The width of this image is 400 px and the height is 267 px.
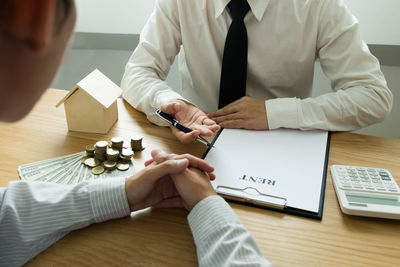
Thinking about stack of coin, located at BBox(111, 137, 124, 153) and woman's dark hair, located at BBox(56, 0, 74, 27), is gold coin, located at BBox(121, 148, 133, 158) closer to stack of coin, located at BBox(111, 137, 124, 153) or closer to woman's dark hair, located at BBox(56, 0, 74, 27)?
stack of coin, located at BBox(111, 137, 124, 153)

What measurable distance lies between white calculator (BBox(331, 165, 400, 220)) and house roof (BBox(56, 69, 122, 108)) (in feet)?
2.12

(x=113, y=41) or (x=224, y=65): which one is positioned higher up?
(x=224, y=65)

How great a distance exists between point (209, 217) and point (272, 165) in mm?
268

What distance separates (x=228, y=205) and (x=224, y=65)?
692 millimetres

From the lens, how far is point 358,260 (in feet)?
2.11

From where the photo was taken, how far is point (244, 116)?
1.06 meters

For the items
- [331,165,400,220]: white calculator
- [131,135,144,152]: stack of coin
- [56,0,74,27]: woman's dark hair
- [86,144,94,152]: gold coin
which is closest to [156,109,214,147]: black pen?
[131,135,144,152]: stack of coin

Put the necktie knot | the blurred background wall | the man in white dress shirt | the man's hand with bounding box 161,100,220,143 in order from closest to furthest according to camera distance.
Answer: the man in white dress shirt < the man's hand with bounding box 161,100,220,143 < the necktie knot < the blurred background wall

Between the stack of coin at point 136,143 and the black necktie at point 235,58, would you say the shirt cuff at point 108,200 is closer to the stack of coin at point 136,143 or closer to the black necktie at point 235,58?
the stack of coin at point 136,143

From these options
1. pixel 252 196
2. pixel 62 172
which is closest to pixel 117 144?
pixel 62 172

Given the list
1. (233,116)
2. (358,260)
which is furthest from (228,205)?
(233,116)

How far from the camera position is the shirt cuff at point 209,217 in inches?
26.2

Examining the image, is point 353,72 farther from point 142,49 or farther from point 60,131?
point 60,131

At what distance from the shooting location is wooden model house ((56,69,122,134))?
0.99 meters
